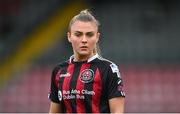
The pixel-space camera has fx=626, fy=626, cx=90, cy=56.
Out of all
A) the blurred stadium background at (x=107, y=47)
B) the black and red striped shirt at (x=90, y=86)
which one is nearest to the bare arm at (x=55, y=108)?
the black and red striped shirt at (x=90, y=86)

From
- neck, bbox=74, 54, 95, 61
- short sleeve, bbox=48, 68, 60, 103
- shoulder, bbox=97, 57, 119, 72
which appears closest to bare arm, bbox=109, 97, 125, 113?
shoulder, bbox=97, 57, 119, 72

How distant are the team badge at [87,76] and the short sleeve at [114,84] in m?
0.10

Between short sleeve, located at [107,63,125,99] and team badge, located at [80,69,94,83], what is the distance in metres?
0.10

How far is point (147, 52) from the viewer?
11.1 meters

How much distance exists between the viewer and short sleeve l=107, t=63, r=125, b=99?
354cm

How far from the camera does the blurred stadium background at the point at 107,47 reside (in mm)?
10555

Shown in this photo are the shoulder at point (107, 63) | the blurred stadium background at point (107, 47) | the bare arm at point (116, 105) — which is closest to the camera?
the bare arm at point (116, 105)

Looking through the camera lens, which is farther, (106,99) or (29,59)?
(29,59)

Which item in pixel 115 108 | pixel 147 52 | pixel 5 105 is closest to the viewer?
pixel 115 108

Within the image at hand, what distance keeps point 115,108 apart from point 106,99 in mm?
98

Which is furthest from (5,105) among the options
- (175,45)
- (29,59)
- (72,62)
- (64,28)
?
(72,62)

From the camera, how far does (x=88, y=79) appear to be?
→ 3592mm

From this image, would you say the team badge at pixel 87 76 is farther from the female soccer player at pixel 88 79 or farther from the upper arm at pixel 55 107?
the upper arm at pixel 55 107

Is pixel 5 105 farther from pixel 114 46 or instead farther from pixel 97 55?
pixel 97 55
